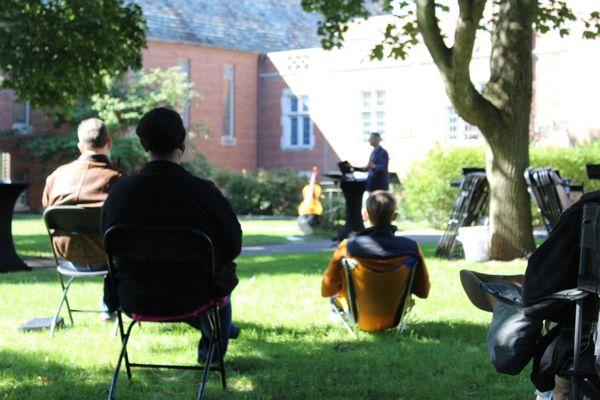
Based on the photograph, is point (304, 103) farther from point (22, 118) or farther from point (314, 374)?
point (314, 374)

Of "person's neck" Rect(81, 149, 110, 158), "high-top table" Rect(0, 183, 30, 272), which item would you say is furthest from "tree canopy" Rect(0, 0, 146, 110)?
"person's neck" Rect(81, 149, 110, 158)

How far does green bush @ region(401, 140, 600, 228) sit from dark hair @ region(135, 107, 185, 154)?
17276mm

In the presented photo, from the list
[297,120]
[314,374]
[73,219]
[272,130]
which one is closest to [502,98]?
[73,219]

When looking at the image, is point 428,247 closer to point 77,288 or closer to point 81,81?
point 81,81

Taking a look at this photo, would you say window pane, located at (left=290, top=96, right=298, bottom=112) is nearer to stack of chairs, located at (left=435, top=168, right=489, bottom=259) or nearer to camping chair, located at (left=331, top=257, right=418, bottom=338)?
stack of chairs, located at (left=435, top=168, right=489, bottom=259)

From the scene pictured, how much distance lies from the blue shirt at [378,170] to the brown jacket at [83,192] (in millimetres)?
9184

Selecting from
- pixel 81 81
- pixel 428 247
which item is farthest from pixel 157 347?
pixel 428 247

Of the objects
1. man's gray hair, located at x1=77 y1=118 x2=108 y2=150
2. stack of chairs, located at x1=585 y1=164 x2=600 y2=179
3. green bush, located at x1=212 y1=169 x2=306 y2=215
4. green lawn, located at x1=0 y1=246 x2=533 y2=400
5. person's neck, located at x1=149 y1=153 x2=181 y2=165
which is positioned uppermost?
man's gray hair, located at x1=77 y1=118 x2=108 y2=150

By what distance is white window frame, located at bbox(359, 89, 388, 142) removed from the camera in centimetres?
3388

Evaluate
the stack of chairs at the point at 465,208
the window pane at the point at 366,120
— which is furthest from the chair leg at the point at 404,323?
the window pane at the point at 366,120

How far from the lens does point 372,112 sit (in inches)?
1348

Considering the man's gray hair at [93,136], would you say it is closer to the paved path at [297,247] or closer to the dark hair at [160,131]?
the dark hair at [160,131]

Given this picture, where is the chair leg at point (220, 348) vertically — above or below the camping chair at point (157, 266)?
below

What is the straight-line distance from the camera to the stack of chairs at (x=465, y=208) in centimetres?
1347
